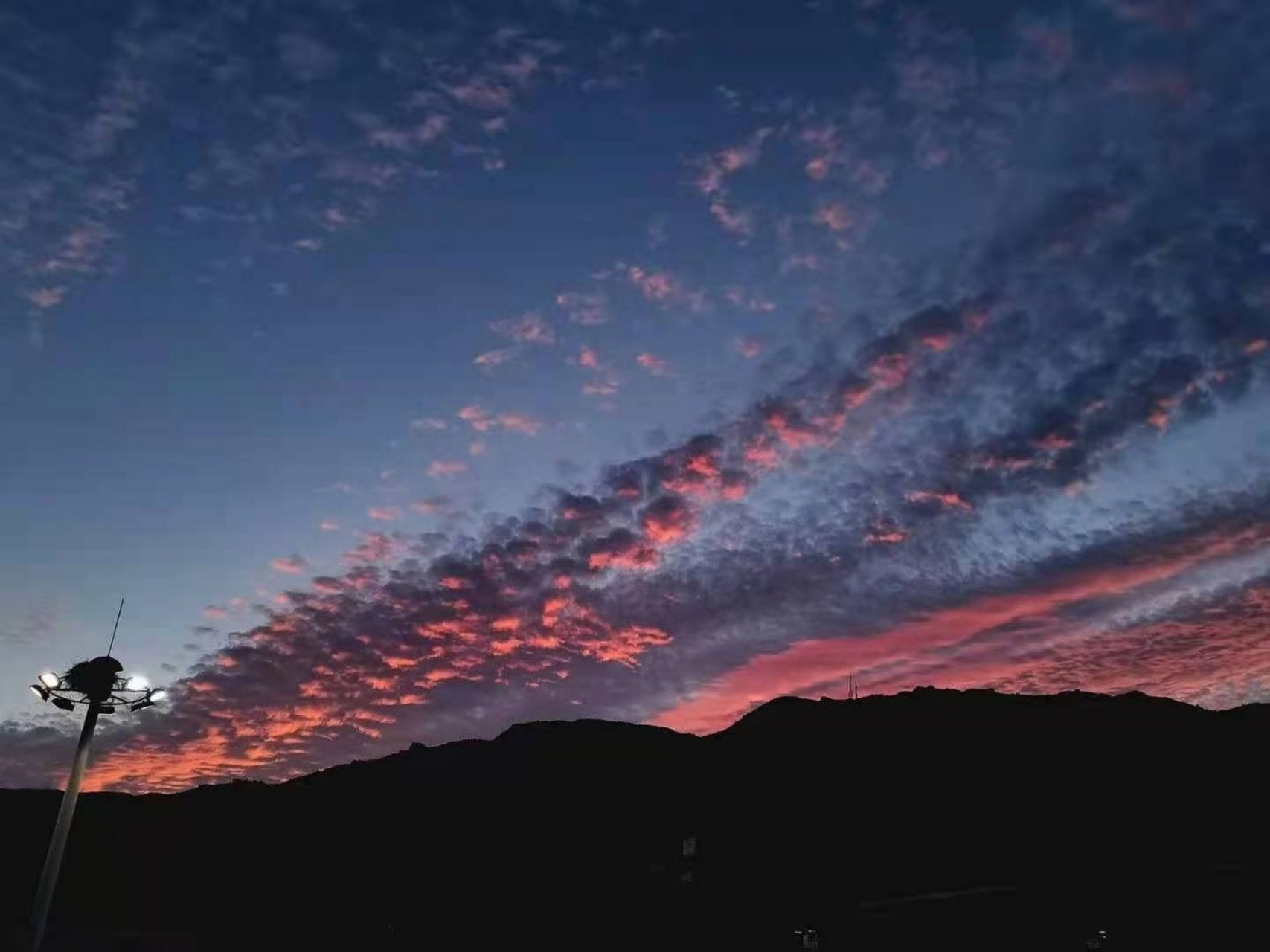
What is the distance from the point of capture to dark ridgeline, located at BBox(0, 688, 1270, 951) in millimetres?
49969

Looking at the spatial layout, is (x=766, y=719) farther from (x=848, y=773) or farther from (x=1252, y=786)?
(x=1252, y=786)

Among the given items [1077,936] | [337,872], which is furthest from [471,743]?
[1077,936]

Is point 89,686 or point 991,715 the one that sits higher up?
point 991,715

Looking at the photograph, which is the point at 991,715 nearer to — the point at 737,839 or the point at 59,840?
the point at 737,839

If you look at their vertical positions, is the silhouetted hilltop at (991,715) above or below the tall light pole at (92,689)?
above

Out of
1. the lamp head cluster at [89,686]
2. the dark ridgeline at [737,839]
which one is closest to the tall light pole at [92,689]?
the lamp head cluster at [89,686]

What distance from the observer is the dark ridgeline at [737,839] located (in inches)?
1967

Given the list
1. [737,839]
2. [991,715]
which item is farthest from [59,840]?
[991,715]

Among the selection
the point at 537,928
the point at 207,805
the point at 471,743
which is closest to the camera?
the point at 537,928

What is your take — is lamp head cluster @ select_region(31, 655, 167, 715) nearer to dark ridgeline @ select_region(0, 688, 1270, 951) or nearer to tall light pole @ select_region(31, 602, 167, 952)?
tall light pole @ select_region(31, 602, 167, 952)

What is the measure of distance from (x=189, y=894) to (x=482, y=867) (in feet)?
106

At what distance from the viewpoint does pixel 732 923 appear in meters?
53.1

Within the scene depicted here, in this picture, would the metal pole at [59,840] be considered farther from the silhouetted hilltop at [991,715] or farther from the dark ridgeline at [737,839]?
the silhouetted hilltop at [991,715]

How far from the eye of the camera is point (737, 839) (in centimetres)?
8438
